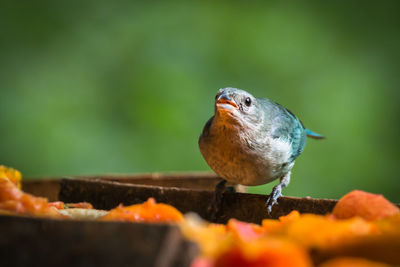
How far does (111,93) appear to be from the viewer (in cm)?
583

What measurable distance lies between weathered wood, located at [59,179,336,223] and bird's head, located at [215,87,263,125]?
0.72 m

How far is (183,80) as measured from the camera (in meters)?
5.96

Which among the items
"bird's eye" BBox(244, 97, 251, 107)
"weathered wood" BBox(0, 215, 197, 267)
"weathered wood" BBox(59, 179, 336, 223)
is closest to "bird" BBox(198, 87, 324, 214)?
"bird's eye" BBox(244, 97, 251, 107)

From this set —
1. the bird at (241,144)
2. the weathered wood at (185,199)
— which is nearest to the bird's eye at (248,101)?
the bird at (241,144)

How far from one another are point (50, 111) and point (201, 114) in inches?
64.6

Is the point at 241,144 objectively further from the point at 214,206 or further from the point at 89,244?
the point at 89,244

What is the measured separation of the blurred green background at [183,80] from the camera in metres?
5.68

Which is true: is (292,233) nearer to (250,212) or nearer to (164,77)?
(250,212)

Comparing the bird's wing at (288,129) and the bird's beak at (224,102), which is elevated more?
the bird's beak at (224,102)

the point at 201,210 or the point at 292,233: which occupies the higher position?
the point at 292,233

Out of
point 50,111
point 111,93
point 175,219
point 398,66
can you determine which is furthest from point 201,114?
point 175,219

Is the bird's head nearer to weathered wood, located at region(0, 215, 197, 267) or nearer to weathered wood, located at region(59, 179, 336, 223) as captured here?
weathered wood, located at region(59, 179, 336, 223)

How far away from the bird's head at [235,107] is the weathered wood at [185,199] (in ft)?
2.35

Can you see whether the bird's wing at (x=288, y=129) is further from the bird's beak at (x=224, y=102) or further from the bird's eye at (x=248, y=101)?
the bird's beak at (x=224, y=102)
